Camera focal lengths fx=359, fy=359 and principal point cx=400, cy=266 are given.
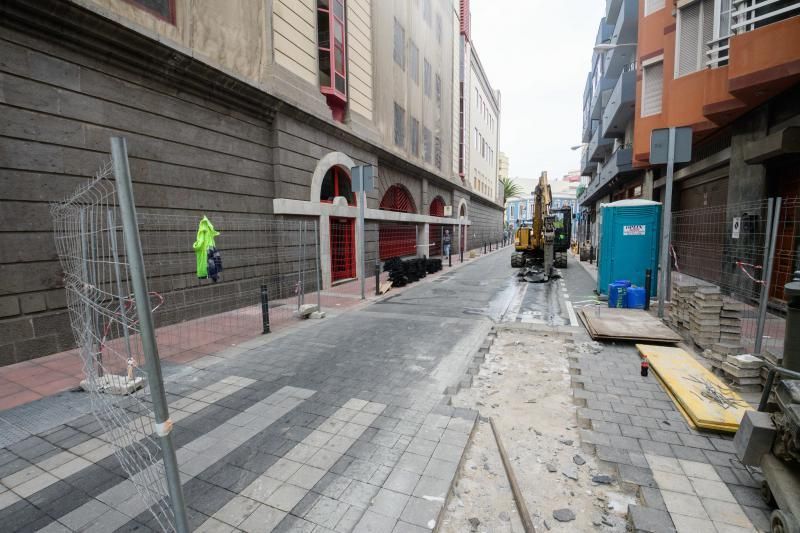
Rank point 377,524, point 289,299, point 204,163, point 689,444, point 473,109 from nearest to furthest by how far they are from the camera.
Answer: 1. point 377,524
2. point 689,444
3. point 204,163
4. point 289,299
5. point 473,109

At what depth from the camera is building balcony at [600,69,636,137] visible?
17.8 meters

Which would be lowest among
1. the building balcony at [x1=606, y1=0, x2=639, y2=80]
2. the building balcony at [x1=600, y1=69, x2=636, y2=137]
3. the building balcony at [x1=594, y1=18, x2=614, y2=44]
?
the building balcony at [x1=600, y1=69, x2=636, y2=137]

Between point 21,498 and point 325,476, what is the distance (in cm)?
239

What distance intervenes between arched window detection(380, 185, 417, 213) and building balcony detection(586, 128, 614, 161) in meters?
14.9

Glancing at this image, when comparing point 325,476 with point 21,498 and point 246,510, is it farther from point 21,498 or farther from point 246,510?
point 21,498

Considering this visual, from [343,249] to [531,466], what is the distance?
12063 millimetres

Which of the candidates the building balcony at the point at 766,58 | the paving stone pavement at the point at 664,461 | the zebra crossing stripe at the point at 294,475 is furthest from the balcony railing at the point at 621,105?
the zebra crossing stripe at the point at 294,475

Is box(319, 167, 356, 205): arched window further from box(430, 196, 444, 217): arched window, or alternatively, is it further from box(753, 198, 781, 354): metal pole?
box(430, 196, 444, 217): arched window

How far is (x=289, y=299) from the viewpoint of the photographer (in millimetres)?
10844

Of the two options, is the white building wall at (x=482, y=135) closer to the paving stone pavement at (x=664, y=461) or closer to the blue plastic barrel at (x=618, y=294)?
the blue plastic barrel at (x=618, y=294)

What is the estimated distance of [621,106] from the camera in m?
18.8

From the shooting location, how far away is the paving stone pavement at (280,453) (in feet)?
8.72

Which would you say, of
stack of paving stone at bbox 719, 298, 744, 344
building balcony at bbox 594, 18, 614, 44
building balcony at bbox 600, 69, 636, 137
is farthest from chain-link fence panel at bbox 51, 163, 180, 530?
building balcony at bbox 594, 18, 614, 44

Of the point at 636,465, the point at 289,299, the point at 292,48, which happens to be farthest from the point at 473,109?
the point at 636,465
